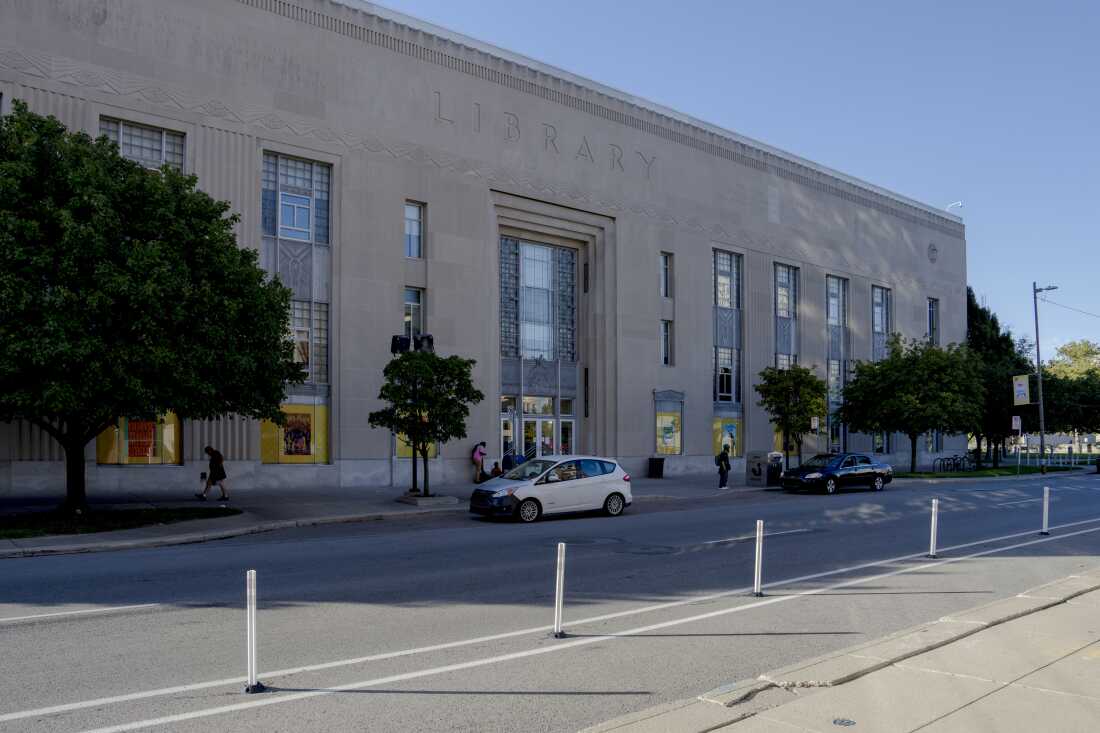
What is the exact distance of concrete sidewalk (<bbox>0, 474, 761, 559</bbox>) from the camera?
1650cm

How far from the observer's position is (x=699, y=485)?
113ft

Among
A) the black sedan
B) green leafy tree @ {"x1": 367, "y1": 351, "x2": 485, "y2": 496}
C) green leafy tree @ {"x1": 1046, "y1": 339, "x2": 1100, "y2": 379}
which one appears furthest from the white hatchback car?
green leafy tree @ {"x1": 1046, "y1": 339, "x2": 1100, "y2": 379}

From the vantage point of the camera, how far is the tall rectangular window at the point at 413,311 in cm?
3192

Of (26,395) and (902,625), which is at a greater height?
(26,395)

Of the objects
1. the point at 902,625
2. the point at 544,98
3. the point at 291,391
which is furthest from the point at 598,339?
the point at 902,625

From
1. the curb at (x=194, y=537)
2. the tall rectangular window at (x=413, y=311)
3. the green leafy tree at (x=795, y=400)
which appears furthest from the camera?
the green leafy tree at (x=795, y=400)

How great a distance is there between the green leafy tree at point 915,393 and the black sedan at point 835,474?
10300 millimetres

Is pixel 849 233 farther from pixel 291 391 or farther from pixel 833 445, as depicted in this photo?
pixel 291 391

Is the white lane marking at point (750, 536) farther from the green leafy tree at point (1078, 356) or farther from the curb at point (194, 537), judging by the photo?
the green leafy tree at point (1078, 356)

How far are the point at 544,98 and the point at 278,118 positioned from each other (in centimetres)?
1147

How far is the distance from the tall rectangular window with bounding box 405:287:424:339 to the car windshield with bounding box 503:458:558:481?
11.0 m

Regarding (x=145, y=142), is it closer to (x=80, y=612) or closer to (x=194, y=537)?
(x=194, y=537)

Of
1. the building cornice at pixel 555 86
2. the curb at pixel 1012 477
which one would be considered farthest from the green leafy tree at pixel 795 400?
the building cornice at pixel 555 86

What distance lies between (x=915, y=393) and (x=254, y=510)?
32235mm
